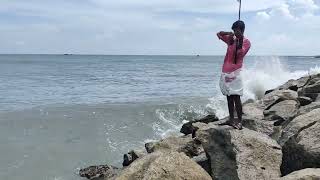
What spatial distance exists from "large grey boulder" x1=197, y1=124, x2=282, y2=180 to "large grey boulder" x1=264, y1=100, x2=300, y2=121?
11.5 feet

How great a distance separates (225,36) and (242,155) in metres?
1.84

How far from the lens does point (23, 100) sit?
2619 centimetres

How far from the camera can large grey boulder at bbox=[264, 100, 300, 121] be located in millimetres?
10531

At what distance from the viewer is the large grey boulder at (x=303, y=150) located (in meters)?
6.48

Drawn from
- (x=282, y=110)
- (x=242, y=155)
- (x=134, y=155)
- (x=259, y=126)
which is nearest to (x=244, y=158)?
(x=242, y=155)

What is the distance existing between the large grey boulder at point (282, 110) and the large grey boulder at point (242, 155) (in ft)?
11.5

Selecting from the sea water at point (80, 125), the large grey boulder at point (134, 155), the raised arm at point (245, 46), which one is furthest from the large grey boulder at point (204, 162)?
the sea water at point (80, 125)

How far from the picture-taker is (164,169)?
6.09 m

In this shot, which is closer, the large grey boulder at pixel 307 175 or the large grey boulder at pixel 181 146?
the large grey boulder at pixel 307 175

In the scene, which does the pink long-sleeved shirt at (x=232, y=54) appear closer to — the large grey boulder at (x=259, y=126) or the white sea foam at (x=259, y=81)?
the large grey boulder at (x=259, y=126)

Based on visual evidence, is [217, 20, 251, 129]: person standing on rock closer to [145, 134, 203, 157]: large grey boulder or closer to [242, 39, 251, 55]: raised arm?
[242, 39, 251, 55]: raised arm

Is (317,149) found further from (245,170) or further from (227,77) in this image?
(227,77)

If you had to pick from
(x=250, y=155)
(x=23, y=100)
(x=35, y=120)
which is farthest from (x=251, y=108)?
(x=23, y=100)

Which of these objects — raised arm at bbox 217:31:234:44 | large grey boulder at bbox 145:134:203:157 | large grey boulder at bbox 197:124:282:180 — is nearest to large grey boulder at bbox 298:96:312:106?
large grey boulder at bbox 145:134:203:157
